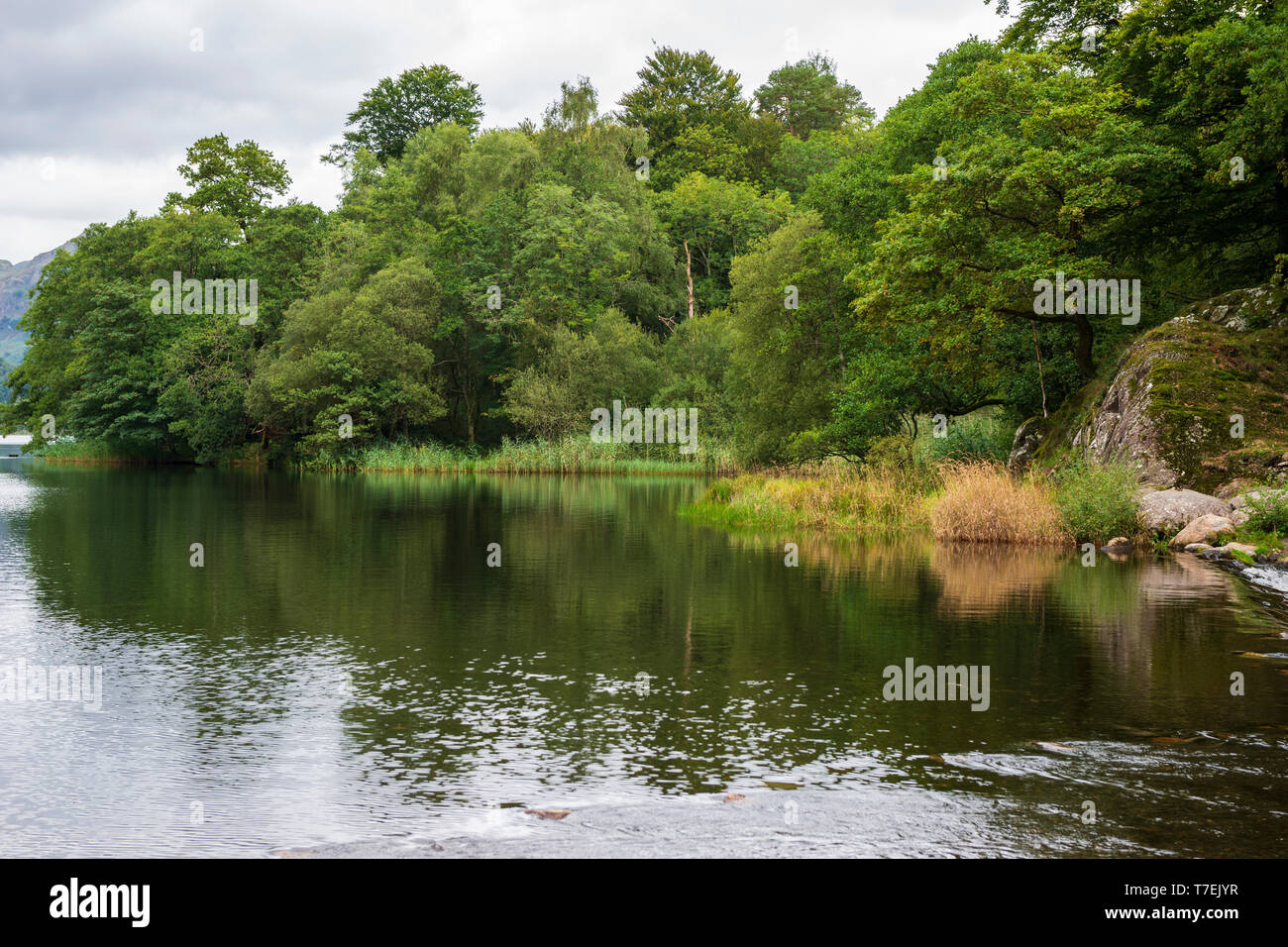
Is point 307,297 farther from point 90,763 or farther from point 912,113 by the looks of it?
point 90,763

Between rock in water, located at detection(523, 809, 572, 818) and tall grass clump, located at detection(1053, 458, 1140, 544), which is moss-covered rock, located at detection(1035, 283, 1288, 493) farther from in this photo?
rock in water, located at detection(523, 809, 572, 818)

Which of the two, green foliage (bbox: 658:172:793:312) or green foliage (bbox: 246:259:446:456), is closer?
green foliage (bbox: 246:259:446:456)

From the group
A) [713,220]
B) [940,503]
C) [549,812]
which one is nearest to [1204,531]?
[940,503]

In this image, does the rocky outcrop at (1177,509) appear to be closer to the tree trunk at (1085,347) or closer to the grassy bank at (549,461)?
the tree trunk at (1085,347)

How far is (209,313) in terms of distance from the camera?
249 ft

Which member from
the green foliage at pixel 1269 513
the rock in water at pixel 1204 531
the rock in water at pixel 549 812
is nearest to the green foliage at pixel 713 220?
the rock in water at pixel 1204 531

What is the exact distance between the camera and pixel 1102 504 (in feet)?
76.6

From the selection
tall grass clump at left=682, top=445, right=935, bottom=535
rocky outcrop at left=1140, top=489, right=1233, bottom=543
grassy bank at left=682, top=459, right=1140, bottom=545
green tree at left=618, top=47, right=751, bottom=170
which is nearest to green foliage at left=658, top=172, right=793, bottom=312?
green tree at left=618, top=47, right=751, bottom=170

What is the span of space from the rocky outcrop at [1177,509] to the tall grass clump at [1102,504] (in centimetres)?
34

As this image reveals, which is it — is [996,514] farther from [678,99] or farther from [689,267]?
[678,99]

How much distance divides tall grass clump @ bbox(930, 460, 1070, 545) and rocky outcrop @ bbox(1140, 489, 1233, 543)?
1.67 meters

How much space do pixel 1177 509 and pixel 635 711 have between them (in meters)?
17.9

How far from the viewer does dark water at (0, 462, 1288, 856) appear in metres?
6.51
